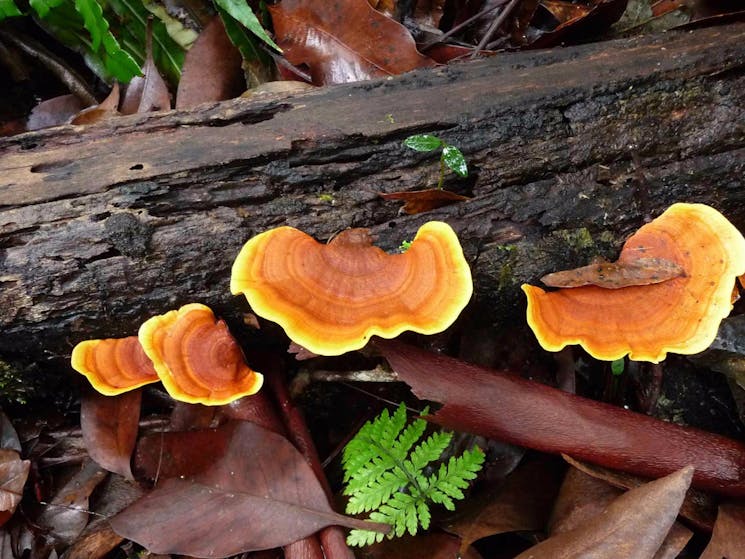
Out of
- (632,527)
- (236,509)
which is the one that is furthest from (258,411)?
(632,527)

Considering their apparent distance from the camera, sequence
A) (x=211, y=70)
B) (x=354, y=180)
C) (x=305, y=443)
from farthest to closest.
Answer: (x=211, y=70) → (x=305, y=443) → (x=354, y=180)

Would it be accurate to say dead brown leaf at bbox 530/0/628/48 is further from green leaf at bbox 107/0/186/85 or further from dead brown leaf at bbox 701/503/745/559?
dead brown leaf at bbox 701/503/745/559

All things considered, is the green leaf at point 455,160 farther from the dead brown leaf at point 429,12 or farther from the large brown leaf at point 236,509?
the dead brown leaf at point 429,12

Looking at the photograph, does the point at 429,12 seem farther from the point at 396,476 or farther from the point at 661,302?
the point at 396,476

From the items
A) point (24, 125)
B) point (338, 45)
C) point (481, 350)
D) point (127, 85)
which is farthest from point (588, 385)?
point (24, 125)

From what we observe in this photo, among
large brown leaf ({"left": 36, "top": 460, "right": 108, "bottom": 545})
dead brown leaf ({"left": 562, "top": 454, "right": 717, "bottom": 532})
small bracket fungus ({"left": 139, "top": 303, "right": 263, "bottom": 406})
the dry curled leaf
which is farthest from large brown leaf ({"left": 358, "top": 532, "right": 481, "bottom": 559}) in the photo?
the dry curled leaf

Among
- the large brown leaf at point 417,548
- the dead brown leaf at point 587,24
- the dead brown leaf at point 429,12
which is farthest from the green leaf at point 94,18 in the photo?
the large brown leaf at point 417,548
